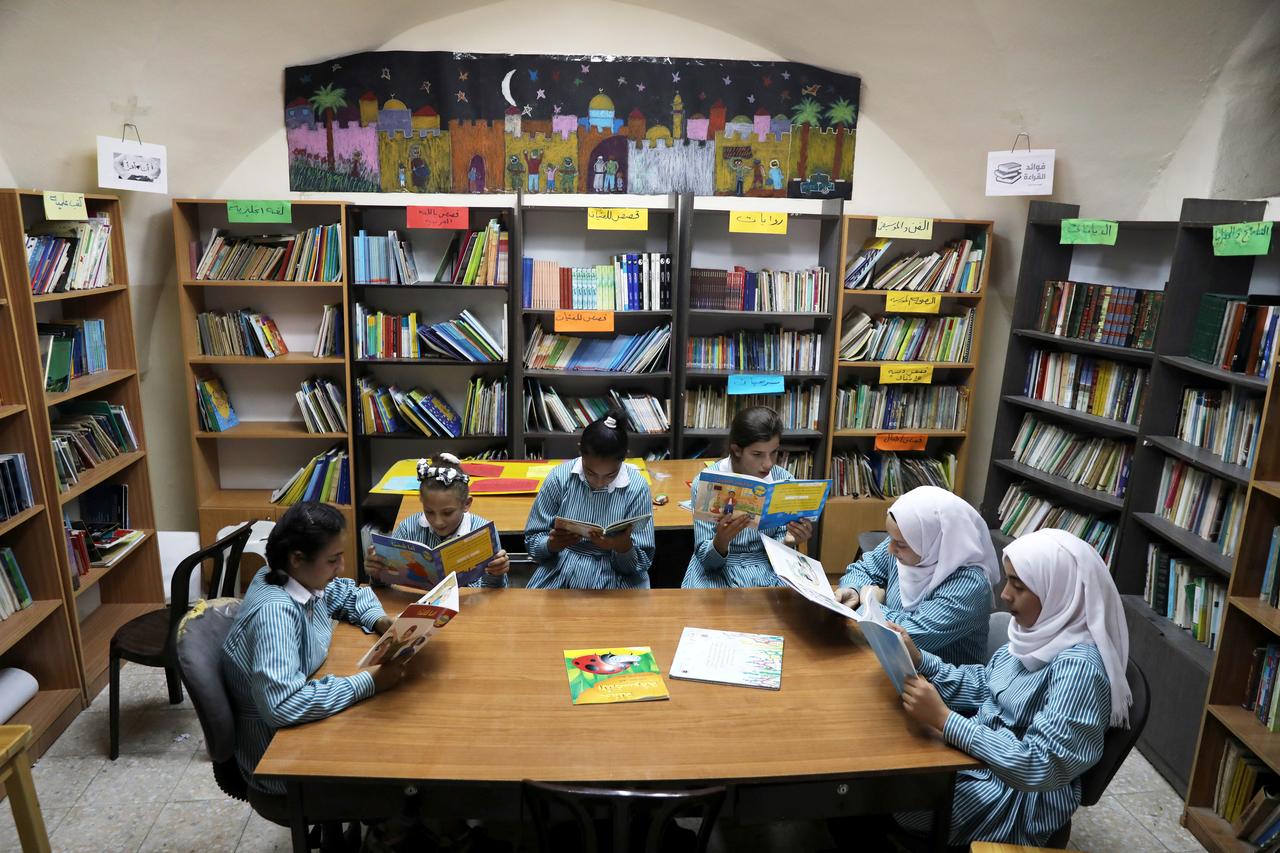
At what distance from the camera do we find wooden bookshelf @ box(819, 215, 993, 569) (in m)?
4.57

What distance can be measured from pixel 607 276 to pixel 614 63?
1133mm

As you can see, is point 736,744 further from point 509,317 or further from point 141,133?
point 141,133

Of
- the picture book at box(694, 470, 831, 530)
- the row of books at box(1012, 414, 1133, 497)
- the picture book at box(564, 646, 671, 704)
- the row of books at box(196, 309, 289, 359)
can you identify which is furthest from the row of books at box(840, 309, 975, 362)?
the row of books at box(196, 309, 289, 359)

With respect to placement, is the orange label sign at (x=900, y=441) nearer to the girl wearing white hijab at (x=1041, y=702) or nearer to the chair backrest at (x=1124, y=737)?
the girl wearing white hijab at (x=1041, y=702)

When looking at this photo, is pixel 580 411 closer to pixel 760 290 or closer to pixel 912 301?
pixel 760 290

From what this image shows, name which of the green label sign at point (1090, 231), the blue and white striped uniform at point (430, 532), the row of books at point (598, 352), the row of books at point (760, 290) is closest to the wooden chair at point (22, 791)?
the blue and white striped uniform at point (430, 532)

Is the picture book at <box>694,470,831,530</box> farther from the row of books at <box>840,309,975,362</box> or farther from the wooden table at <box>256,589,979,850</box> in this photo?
the row of books at <box>840,309,975,362</box>

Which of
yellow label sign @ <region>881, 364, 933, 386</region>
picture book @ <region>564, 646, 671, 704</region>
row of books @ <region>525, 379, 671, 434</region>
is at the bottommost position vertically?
picture book @ <region>564, 646, 671, 704</region>

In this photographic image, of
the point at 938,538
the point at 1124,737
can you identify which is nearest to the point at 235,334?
the point at 938,538

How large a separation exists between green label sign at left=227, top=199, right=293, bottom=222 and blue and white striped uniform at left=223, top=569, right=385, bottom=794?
2622 mm

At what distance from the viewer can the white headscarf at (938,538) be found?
2.32m

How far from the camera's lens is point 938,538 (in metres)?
2.34

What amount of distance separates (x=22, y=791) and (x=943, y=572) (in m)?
2.46

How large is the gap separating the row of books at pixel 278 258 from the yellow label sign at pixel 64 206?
2.82 feet
